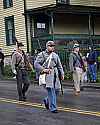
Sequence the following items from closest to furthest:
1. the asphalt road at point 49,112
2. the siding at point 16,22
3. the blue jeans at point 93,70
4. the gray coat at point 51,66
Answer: the asphalt road at point 49,112 → the gray coat at point 51,66 → the blue jeans at point 93,70 → the siding at point 16,22

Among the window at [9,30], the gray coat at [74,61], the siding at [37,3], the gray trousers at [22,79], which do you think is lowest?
the gray trousers at [22,79]

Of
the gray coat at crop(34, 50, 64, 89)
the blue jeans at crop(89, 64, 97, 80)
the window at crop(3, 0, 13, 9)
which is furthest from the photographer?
the window at crop(3, 0, 13, 9)

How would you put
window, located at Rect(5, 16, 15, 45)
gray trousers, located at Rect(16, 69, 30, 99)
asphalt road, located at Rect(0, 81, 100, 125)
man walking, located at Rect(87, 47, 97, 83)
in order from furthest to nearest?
1. window, located at Rect(5, 16, 15, 45)
2. man walking, located at Rect(87, 47, 97, 83)
3. gray trousers, located at Rect(16, 69, 30, 99)
4. asphalt road, located at Rect(0, 81, 100, 125)

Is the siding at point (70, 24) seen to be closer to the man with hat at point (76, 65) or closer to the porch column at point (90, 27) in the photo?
the porch column at point (90, 27)

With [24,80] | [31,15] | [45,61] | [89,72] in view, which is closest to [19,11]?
[31,15]

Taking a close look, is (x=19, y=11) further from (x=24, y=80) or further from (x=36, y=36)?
(x=24, y=80)

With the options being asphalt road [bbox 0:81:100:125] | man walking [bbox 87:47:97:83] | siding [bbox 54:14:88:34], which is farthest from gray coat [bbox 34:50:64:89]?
siding [bbox 54:14:88:34]

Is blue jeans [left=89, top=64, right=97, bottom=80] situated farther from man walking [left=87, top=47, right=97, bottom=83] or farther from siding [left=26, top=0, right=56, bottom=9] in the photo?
siding [left=26, top=0, right=56, bottom=9]

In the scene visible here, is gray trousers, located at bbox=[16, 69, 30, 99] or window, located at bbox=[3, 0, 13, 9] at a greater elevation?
window, located at bbox=[3, 0, 13, 9]

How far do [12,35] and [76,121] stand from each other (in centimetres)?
2294

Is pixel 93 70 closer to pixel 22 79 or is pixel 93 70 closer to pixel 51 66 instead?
pixel 22 79

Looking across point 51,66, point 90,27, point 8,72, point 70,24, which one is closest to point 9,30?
point 70,24

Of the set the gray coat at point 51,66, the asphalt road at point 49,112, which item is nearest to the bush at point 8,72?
the asphalt road at point 49,112

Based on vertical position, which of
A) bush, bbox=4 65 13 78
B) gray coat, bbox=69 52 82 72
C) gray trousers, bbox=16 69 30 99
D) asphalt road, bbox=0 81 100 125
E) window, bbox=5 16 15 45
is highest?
window, bbox=5 16 15 45
